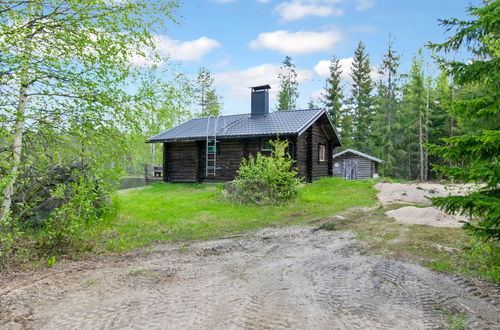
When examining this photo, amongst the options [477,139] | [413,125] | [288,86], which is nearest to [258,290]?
[477,139]

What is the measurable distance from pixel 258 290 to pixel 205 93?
37.8 metres

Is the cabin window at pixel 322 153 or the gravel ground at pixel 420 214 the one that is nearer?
the gravel ground at pixel 420 214

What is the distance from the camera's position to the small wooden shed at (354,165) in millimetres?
27078

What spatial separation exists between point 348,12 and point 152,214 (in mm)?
10132

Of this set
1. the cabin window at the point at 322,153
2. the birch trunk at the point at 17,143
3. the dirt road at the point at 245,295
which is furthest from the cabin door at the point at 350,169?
the birch trunk at the point at 17,143

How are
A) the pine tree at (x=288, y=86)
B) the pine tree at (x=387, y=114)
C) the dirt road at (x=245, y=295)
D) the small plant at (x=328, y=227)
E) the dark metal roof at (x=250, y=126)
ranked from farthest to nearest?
the pine tree at (x=288, y=86), the pine tree at (x=387, y=114), the dark metal roof at (x=250, y=126), the small plant at (x=328, y=227), the dirt road at (x=245, y=295)

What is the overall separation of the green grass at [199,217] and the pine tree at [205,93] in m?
27.9

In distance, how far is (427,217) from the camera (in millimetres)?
7723

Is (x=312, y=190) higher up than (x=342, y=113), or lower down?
lower down

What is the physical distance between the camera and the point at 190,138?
1750 centimetres

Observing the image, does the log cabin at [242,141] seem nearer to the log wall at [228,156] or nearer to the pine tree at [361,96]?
the log wall at [228,156]

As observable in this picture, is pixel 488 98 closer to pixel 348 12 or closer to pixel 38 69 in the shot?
pixel 38 69

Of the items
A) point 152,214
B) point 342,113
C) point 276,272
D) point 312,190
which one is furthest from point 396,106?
point 276,272

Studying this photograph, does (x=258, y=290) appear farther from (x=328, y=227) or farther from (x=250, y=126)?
(x=250, y=126)
